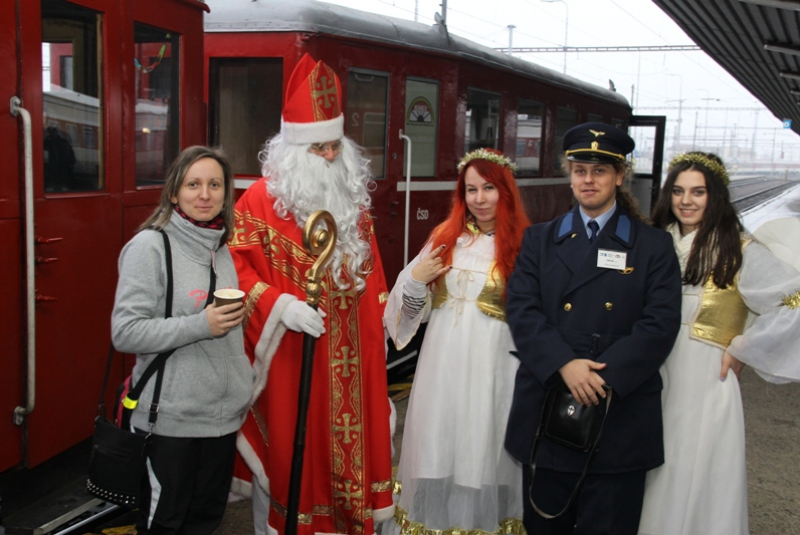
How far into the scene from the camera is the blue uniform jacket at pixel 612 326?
8.99 ft

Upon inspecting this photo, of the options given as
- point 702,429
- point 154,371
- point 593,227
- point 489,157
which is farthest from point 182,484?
point 702,429

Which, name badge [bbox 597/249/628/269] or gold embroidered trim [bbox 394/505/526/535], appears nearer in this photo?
name badge [bbox 597/249/628/269]

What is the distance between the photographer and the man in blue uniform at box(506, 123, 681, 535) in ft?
9.01

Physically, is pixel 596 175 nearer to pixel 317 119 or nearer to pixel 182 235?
pixel 317 119

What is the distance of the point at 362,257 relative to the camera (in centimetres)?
344

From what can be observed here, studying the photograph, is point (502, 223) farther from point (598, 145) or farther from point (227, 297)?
point (227, 297)

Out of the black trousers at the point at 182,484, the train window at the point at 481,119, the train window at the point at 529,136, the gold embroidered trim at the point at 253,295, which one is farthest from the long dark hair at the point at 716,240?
the train window at the point at 529,136

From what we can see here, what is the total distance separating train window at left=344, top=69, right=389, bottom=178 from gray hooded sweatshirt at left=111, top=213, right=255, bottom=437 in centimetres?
335

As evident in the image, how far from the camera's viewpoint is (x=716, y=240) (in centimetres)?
304

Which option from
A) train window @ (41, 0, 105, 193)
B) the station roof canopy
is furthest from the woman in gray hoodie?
the station roof canopy

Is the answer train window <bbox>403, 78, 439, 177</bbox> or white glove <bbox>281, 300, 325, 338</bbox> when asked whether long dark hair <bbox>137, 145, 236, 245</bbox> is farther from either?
train window <bbox>403, 78, 439, 177</bbox>

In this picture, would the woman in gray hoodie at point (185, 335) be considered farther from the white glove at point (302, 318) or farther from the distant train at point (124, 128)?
the distant train at point (124, 128)

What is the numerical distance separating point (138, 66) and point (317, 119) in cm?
110

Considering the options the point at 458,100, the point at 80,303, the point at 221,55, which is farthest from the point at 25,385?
the point at 458,100
